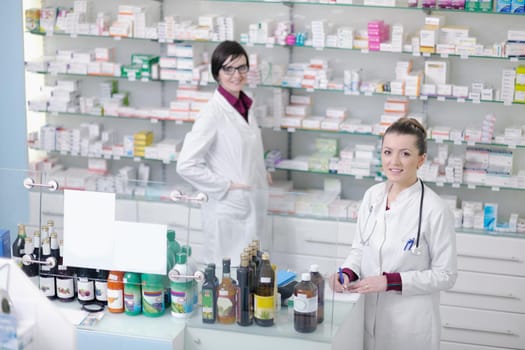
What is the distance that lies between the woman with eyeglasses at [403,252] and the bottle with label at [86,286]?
1.05 metres

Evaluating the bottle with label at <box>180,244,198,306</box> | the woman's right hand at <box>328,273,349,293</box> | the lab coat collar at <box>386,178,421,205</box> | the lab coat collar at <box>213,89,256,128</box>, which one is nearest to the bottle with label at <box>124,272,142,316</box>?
the bottle with label at <box>180,244,198,306</box>

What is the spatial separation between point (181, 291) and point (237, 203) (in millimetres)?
1764

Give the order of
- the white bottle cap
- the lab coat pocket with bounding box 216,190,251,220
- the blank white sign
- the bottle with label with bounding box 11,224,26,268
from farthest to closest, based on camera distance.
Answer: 1. the lab coat pocket with bounding box 216,190,251,220
2. the bottle with label with bounding box 11,224,26,268
3. the blank white sign
4. the white bottle cap

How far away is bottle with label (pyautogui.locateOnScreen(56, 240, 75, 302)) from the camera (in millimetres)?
3648

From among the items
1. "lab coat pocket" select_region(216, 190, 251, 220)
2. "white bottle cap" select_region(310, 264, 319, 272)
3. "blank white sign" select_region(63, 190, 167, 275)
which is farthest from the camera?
"lab coat pocket" select_region(216, 190, 251, 220)

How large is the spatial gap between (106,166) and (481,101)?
3.01 metres

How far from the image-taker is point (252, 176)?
5.41m

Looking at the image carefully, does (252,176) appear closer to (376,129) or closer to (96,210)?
(376,129)

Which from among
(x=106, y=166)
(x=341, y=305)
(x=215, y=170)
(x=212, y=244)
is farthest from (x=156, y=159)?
(x=341, y=305)

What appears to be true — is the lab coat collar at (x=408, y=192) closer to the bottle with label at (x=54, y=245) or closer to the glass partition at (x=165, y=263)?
the glass partition at (x=165, y=263)

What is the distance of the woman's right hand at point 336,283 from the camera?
11.6 ft

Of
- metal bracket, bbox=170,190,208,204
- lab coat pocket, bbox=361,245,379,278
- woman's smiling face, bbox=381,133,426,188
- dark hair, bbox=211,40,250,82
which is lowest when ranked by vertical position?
lab coat pocket, bbox=361,245,379,278

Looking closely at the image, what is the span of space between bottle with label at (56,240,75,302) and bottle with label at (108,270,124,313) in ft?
0.70

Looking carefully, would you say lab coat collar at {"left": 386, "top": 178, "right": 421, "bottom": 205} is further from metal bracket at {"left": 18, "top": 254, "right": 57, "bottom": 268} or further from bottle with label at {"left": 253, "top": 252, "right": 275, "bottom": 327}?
metal bracket at {"left": 18, "top": 254, "right": 57, "bottom": 268}
